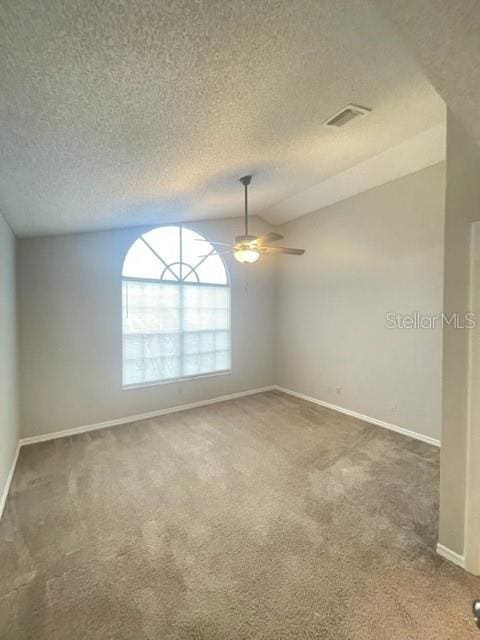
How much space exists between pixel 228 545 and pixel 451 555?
4.86 feet

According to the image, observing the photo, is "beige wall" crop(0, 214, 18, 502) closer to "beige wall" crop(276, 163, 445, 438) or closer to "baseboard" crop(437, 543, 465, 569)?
"baseboard" crop(437, 543, 465, 569)

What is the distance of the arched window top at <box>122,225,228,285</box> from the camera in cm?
464

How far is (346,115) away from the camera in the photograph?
7.73 feet

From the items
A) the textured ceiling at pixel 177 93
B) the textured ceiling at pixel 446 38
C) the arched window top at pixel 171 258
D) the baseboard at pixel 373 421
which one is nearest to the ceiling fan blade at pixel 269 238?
the textured ceiling at pixel 177 93

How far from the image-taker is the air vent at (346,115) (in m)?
2.27

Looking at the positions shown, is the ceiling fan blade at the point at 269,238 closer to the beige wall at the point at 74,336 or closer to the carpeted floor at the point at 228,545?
the beige wall at the point at 74,336

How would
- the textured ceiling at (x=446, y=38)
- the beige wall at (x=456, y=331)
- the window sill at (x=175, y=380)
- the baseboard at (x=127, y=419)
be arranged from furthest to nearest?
the window sill at (x=175, y=380) → the baseboard at (x=127, y=419) → the beige wall at (x=456, y=331) → the textured ceiling at (x=446, y=38)

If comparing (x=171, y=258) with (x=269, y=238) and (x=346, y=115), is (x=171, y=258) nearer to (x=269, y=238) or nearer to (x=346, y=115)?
(x=269, y=238)

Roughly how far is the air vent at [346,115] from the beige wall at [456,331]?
63 centimetres

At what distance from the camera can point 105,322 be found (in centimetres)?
430

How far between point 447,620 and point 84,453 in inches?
136

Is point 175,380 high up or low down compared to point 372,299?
down

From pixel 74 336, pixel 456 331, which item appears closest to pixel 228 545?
pixel 456 331

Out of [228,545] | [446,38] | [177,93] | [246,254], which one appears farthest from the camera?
[246,254]
